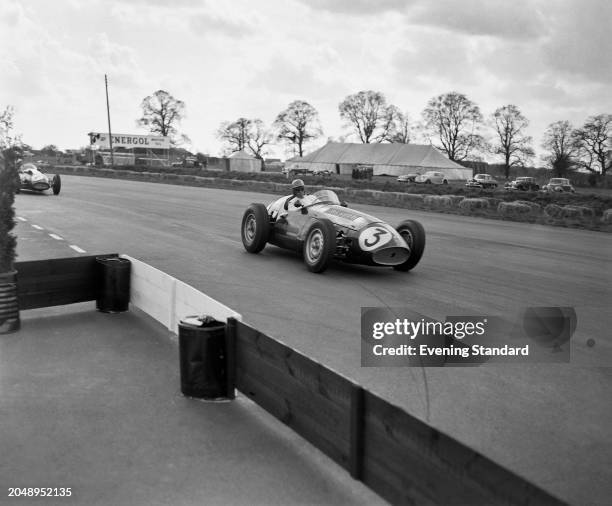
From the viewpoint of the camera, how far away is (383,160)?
67812 millimetres

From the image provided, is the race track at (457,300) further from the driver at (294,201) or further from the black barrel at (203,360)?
the black barrel at (203,360)

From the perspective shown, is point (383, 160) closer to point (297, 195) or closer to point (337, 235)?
point (297, 195)

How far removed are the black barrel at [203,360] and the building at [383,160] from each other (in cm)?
5965

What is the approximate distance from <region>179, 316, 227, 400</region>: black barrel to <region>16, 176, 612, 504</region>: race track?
126 cm

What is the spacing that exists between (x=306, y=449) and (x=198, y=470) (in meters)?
0.80

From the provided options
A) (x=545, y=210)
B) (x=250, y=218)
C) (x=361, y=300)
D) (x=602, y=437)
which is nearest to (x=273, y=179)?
(x=545, y=210)

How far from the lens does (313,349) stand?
22.3 feet

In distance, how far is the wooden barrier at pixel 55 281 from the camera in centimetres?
814

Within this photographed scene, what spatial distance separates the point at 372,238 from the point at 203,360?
558 centimetres

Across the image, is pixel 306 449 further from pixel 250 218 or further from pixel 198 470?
pixel 250 218

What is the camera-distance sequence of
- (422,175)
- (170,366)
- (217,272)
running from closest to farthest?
(170,366)
(217,272)
(422,175)

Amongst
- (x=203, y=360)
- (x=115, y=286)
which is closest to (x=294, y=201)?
(x=115, y=286)

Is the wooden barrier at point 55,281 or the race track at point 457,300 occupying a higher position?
the wooden barrier at point 55,281

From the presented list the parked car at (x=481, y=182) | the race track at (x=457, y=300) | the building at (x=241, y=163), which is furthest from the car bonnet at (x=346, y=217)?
the building at (x=241, y=163)
